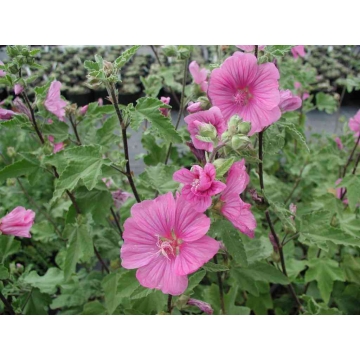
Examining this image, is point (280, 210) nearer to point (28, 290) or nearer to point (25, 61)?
point (25, 61)

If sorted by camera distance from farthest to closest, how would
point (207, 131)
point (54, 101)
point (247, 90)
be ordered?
point (54, 101)
point (247, 90)
point (207, 131)

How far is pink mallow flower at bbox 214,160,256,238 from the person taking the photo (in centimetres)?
82

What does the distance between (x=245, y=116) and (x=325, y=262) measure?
89cm

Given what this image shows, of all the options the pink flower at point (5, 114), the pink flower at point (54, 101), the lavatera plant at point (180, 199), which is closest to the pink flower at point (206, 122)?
the lavatera plant at point (180, 199)

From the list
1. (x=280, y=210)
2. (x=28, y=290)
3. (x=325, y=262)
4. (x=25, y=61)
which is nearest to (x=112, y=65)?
(x=25, y=61)

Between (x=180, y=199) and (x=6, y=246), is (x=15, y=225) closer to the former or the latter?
(x=6, y=246)

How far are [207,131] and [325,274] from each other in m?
0.99

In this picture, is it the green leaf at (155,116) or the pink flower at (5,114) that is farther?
the pink flower at (5,114)

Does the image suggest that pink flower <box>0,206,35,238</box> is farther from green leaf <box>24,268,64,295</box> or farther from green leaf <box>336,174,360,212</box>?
green leaf <box>336,174,360,212</box>

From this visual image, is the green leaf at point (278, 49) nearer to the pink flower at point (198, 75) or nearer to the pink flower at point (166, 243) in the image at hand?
the pink flower at point (198, 75)

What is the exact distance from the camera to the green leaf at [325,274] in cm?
155

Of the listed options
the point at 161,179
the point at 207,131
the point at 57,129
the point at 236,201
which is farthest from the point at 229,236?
the point at 57,129

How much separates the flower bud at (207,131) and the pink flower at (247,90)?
0.31 feet

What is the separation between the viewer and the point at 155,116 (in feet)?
3.34
